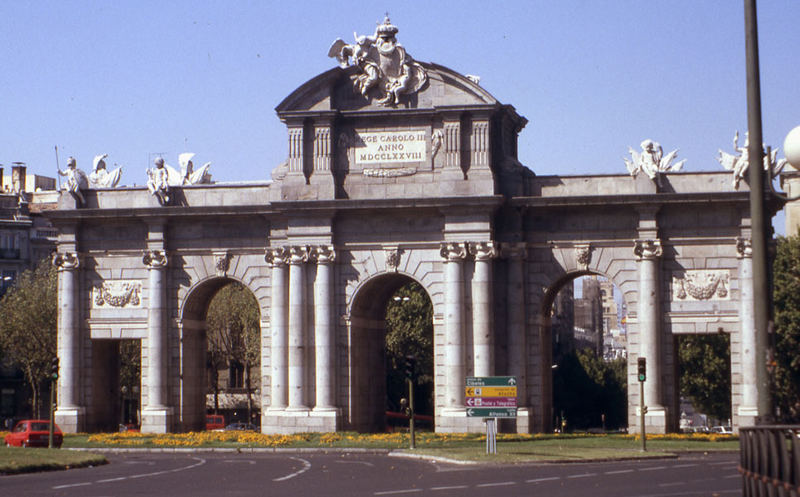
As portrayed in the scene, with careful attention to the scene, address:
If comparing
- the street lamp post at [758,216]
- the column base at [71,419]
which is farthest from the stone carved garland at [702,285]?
the street lamp post at [758,216]

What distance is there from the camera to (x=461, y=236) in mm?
60688

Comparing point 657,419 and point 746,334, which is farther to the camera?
point 657,419

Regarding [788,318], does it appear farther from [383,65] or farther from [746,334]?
[383,65]

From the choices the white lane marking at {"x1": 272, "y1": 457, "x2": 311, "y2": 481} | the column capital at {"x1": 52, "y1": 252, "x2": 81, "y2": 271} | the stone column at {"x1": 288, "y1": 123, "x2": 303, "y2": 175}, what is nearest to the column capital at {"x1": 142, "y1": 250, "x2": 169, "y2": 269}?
the column capital at {"x1": 52, "y1": 252, "x2": 81, "y2": 271}

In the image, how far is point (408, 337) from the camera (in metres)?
97.2

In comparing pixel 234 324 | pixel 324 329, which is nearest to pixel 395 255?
pixel 324 329

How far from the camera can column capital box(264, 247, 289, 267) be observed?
205 ft

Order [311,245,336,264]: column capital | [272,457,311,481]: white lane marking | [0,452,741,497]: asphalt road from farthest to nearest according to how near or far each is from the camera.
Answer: [311,245,336,264]: column capital, [272,457,311,481]: white lane marking, [0,452,741,497]: asphalt road

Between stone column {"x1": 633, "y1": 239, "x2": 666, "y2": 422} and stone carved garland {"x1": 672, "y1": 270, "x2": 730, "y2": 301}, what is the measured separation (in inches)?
42.4

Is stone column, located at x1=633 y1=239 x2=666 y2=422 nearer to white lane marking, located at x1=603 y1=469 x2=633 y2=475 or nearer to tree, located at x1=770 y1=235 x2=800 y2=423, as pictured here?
tree, located at x1=770 y1=235 x2=800 y2=423

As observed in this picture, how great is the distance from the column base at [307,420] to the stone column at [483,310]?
6.68 meters

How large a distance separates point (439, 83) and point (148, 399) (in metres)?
20.1

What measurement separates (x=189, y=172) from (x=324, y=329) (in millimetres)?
10976

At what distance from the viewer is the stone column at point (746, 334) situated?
5869 cm
